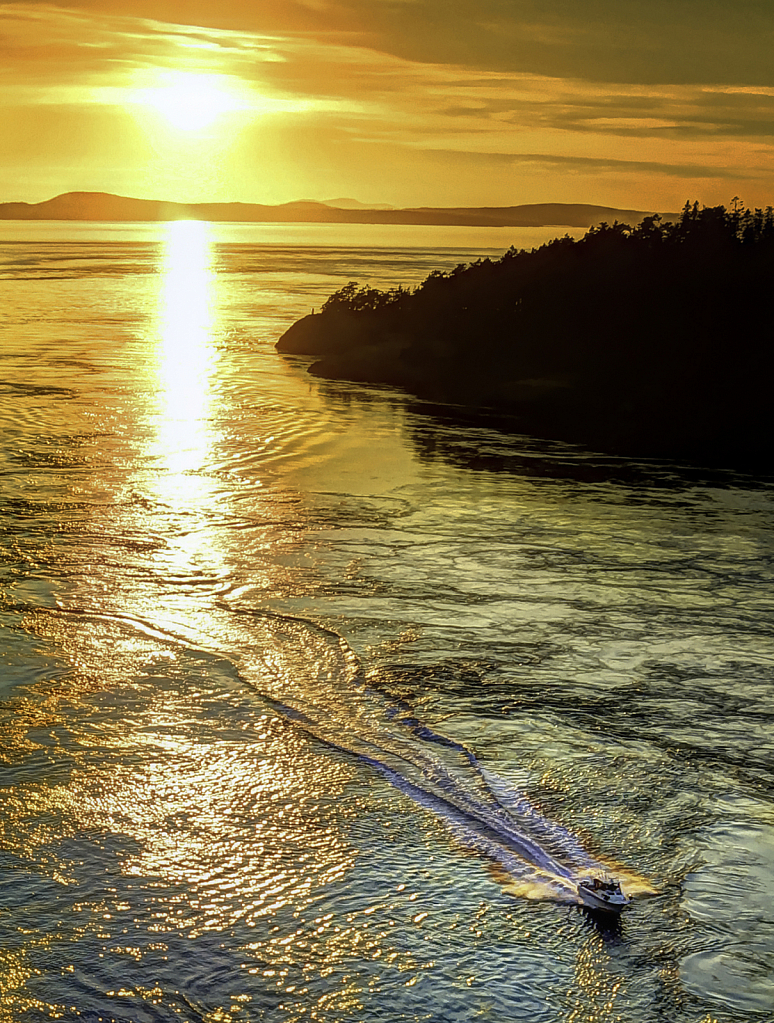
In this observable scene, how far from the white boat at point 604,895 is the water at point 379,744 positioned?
6 centimetres

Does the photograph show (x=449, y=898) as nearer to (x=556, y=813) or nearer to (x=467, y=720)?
(x=556, y=813)

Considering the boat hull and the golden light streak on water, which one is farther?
the golden light streak on water

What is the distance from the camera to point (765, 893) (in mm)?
4234

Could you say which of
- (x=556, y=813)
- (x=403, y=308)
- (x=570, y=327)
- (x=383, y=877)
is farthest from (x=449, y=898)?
(x=403, y=308)

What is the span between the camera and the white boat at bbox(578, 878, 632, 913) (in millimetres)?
4102

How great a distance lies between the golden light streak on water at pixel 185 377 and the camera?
12958 millimetres

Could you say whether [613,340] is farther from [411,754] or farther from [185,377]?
[411,754]

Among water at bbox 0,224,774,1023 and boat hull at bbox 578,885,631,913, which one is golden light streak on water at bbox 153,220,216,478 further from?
boat hull at bbox 578,885,631,913

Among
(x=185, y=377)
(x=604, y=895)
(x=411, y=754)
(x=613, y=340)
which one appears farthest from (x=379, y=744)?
(x=185, y=377)

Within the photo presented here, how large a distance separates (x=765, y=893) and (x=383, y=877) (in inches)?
A: 57.0

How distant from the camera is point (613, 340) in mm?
18484

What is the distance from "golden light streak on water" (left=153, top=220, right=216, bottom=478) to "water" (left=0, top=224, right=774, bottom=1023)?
99cm

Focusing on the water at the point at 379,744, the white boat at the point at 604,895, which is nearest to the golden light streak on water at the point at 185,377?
the water at the point at 379,744

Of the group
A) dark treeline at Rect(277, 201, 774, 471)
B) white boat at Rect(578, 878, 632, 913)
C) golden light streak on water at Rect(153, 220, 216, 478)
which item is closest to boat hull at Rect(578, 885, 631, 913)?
white boat at Rect(578, 878, 632, 913)
